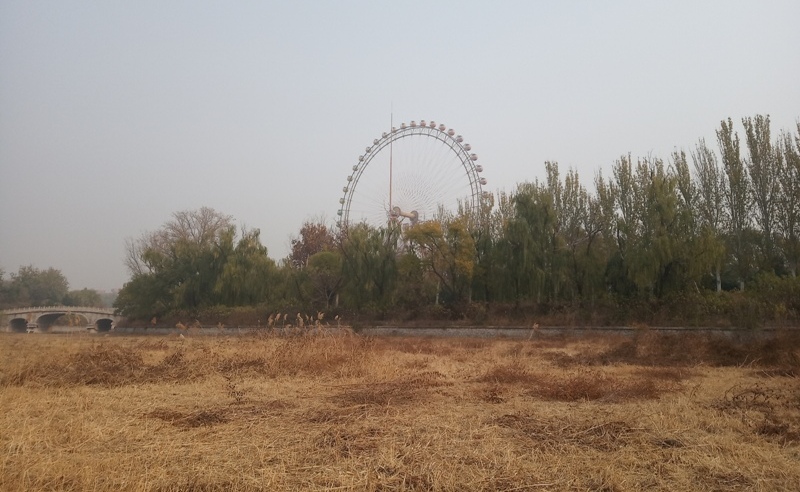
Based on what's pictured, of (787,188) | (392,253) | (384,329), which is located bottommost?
(384,329)

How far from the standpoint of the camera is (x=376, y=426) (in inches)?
206

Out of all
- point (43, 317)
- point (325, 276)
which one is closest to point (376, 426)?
point (325, 276)

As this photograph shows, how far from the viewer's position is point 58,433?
197 inches

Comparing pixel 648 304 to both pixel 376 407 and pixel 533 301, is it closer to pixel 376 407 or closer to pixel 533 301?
pixel 533 301

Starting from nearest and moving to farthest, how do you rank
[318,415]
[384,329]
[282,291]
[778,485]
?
[778,485] → [318,415] → [384,329] → [282,291]

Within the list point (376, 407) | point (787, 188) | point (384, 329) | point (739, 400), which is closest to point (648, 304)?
point (787, 188)

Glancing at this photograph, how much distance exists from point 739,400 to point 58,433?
7.22 m

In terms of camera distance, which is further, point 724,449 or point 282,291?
point 282,291

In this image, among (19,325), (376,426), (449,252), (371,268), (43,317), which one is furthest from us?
(43,317)

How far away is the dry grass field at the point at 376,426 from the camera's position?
384 cm

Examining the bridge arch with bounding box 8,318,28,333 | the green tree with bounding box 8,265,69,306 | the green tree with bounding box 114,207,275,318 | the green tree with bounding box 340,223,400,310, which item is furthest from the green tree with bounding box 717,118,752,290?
the bridge arch with bounding box 8,318,28,333

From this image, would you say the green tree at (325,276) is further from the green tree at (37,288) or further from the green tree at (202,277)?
the green tree at (37,288)

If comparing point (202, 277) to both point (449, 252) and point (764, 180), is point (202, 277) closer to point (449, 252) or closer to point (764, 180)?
point (449, 252)

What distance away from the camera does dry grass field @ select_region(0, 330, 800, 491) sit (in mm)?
3840
